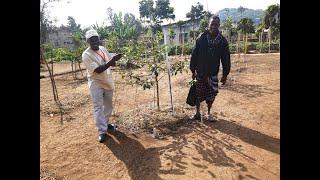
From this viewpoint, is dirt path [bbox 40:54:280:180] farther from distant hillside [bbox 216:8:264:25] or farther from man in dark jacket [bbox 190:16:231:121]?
distant hillside [bbox 216:8:264:25]

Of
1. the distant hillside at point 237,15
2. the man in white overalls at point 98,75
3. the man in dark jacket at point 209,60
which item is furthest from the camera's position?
the distant hillside at point 237,15

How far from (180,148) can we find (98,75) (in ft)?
4.93

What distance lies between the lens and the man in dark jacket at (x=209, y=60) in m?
4.45

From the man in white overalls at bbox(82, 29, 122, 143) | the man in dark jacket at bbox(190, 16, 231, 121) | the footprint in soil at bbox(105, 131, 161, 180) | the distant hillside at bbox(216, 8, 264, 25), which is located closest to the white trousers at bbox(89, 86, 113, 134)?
the man in white overalls at bbox(82, 29, 122, 143)

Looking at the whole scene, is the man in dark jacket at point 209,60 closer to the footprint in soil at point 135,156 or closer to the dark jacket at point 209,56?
the dark jacket at point 209,56

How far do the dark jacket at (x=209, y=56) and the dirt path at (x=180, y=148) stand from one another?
846 millimetres

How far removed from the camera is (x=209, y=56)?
451 centimetres

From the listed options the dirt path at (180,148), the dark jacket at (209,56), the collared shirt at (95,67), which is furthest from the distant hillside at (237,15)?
the collared shirt at (95,67)

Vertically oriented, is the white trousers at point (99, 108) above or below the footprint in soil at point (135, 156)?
above

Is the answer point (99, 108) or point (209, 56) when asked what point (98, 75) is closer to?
point (99, 108)

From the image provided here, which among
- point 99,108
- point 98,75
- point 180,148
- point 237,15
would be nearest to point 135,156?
point 180,148

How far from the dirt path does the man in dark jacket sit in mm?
544
